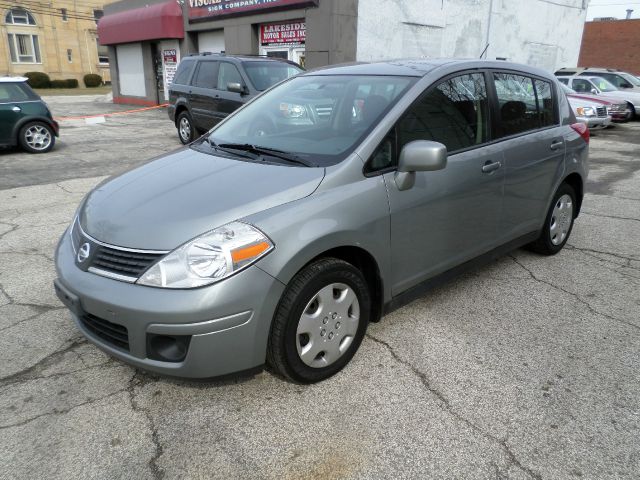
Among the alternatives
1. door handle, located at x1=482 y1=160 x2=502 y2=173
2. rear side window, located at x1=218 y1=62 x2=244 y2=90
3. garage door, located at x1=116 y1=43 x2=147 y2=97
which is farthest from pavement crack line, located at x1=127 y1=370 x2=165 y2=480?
garage door, located at x1=116 y1=43 x2=147 y2=97

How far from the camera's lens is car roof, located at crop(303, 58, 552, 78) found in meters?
3.37

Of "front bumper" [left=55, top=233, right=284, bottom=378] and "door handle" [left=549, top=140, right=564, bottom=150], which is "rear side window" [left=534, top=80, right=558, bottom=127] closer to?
"door handle" [left=549, top=140, right=564, bottom=150]

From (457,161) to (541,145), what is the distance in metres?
1.19

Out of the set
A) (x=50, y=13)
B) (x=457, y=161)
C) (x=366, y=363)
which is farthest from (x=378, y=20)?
(x=50, y=13)

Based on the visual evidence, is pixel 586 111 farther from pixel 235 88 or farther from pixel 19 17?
pixel 19 17

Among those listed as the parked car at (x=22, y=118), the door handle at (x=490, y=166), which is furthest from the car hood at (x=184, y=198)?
the parked car at (x=22, y=118)

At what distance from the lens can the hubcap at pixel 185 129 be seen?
1138 centimetres

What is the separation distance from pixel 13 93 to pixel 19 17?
155 feet

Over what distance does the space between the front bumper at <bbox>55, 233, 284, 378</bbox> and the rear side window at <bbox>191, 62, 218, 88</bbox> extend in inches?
343

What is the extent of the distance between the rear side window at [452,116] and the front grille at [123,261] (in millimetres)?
1602

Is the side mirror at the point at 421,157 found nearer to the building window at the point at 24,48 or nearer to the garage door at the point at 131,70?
the garage door at the point at 131,70

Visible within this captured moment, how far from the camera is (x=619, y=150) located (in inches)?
471

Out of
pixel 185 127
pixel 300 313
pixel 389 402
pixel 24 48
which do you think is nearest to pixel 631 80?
pixel 185 127

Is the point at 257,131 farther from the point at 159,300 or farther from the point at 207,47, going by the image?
the point at 207,47
